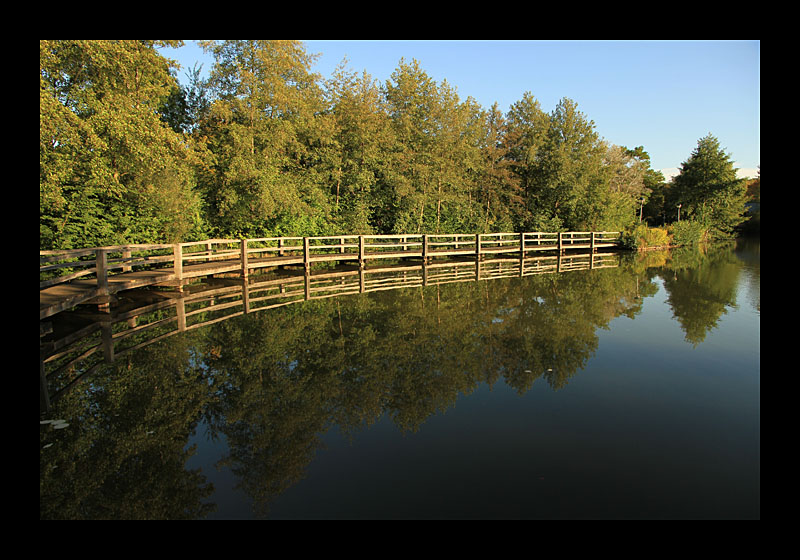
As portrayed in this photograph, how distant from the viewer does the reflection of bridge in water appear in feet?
22.2

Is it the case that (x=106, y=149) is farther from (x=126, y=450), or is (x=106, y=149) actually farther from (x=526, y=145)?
(x=526, y=145)

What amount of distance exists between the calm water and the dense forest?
28.3 feet

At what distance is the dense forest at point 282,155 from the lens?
13.7 m

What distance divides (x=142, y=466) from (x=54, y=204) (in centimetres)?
1238

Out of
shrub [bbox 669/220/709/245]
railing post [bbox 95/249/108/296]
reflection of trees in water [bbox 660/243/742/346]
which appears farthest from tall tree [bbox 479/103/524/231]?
railing post [bbox 95/249/108/296]

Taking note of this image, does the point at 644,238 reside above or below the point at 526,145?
below

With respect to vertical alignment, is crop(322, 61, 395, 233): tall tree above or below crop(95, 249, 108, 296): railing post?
above

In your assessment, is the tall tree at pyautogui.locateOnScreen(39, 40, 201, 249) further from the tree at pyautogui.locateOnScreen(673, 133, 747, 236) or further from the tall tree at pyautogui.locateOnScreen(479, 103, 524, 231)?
the tree at pyautogui.locateOnScreen(673, 133, 747, 236)

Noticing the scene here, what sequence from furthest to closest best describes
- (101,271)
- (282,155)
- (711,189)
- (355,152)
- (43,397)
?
(711,189), (355,152), (282,155), (101,271), (43,397)

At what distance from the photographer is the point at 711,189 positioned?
49.2m

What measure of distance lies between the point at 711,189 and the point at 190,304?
5603 cm

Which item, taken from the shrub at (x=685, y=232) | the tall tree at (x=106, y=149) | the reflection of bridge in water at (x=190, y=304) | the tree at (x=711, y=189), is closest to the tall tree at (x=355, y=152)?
the reflection of bridge in water at (x=190, y=304)

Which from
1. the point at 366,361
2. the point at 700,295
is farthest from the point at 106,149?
the point at 700,295
